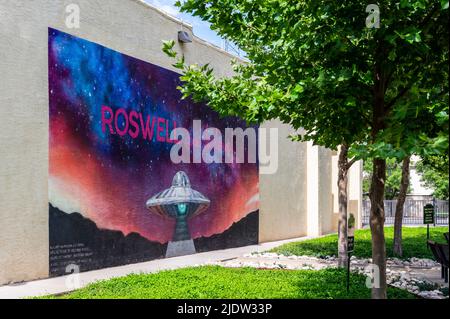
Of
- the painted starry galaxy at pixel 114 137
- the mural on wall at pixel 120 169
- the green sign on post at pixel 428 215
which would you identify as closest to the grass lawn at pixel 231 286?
the mural on wall at pixel 120 169

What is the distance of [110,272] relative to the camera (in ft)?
39.0

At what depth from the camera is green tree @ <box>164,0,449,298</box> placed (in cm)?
620

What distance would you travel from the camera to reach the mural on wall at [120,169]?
443 inches

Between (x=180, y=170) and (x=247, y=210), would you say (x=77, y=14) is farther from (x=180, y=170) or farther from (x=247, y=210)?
(x=247, y=210)

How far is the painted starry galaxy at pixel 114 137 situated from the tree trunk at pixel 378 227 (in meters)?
6.31

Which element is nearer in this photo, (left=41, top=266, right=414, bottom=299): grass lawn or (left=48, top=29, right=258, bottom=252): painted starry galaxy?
(left=41, top=266, right=414, bottom=299): grass lawn

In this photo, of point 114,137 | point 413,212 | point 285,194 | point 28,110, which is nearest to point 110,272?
point 114,137

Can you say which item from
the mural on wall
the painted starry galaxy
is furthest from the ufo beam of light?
the painted starry galaxy

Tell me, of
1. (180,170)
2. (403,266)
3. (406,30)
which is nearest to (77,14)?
(180,170)

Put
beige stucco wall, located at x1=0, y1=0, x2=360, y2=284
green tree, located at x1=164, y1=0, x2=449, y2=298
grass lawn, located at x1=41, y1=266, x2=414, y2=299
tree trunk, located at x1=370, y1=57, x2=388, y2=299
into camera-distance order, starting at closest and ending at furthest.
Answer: green tree, located at x1=164, y1=0, x2=449, y2=298 → tree trunk, located at x1=370, y1=57, x2=388, y2=299 → grass lawn, located at x1=41, y1=266, x2=414, y2=299 → beige stucco wall, located at x1=0, y1=0, x2=360, y2=284

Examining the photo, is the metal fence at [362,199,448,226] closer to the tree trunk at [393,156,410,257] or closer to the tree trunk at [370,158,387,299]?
the tree trunk at [393,156,410,257]

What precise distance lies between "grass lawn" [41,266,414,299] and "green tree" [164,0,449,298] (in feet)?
6.73

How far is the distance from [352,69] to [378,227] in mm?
2088

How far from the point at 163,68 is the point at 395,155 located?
10.1m
